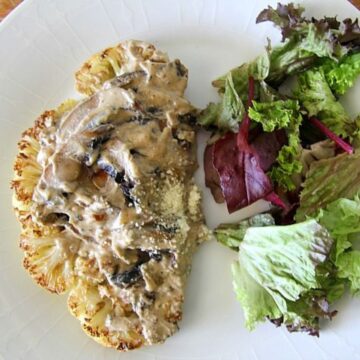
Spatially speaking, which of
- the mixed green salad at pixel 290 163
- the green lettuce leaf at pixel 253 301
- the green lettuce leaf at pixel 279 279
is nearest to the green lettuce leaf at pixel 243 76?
the mixed green salad at pixel 290 163

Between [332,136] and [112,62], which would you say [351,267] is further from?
[112,62]

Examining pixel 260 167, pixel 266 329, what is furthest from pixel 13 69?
pixel 266 329

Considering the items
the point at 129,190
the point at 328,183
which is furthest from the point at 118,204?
the point at 328,183

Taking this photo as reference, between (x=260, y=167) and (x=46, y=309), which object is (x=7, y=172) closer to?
(x=46, y=309)

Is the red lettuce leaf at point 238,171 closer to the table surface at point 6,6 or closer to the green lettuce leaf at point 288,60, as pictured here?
the green lettuce leaf at point 288,60

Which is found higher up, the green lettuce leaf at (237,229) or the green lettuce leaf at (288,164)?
the green lettuce leaf at (288,164)

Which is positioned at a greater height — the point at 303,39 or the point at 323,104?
the point at 303,39
